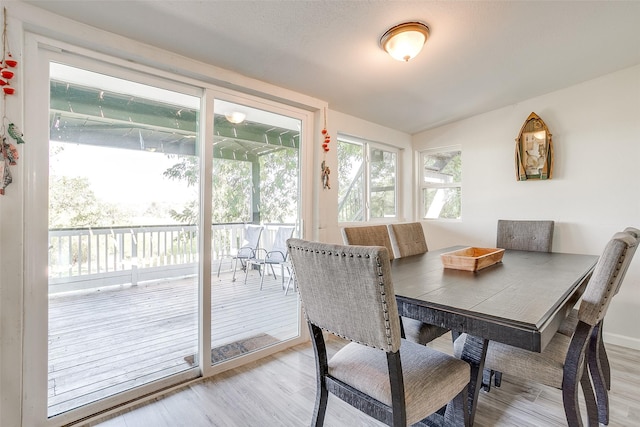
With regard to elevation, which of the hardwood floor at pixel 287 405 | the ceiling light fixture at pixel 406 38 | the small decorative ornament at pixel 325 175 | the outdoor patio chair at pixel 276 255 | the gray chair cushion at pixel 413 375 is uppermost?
the ceiling light fixture at pixel 406 38

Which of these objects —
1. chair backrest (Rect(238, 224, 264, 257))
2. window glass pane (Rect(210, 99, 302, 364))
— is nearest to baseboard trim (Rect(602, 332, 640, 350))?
window glass pane (Rect(210, 99, 302, 364))

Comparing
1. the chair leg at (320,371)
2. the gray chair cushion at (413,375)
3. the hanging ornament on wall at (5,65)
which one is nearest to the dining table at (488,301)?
the gray chair cushion at (413,375)

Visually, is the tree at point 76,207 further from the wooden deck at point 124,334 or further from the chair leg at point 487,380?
the chair leg at point 487,380

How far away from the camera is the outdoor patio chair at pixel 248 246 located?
8.23ft

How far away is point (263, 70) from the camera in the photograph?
2.21 m

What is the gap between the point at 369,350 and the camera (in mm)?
1397

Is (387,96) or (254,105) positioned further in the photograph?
(387,96)

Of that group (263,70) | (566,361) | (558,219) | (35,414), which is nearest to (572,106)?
(558,219)

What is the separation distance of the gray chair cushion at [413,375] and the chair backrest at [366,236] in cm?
81

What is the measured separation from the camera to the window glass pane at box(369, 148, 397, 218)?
3703mm

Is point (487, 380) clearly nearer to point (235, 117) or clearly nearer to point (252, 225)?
point (252, 225)

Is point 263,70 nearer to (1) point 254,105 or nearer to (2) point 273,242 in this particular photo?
(1) point 254,105

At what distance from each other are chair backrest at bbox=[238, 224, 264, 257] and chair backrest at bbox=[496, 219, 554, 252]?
232 centimetres

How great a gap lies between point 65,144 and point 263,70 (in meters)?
1.29
